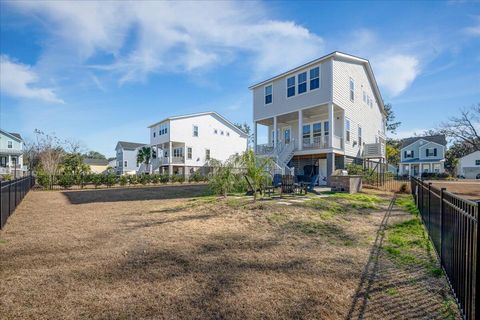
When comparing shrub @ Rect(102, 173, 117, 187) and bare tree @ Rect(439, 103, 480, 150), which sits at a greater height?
bare tree @ Rect(439, 103, 480, 150)

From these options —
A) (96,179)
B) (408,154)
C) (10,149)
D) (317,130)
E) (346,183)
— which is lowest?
(96,179)

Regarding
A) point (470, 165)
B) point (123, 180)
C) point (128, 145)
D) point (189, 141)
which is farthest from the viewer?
point (128, 145)

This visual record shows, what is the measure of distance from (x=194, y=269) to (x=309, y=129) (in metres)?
19.5

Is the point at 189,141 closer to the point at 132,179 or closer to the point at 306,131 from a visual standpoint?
the point at 132,179

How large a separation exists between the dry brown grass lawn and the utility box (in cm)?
647

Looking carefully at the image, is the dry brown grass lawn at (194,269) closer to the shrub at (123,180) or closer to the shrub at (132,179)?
the shrub at (123,180)

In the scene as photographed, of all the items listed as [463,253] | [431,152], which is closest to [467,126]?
[431,152]

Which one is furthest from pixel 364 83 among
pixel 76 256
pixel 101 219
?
pixel 76 256

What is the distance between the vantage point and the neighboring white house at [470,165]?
162ft

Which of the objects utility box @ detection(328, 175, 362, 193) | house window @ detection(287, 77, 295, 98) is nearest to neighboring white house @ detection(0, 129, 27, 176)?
house window @ detection(287, 77, 295, 98)

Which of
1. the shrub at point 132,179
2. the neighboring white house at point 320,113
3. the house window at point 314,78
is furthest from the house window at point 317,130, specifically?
the shrub at point 132,179

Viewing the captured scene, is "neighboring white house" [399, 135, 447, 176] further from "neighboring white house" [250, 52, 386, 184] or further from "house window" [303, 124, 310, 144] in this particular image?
"house window" [303, 124, 310, 144]

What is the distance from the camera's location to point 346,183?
13930mm

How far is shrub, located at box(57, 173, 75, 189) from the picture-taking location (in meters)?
22.3
